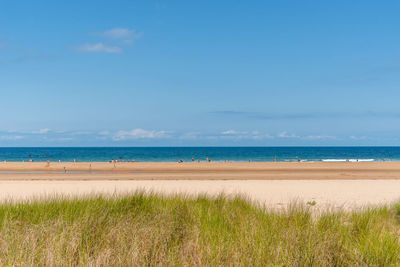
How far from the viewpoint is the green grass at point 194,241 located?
197 inches

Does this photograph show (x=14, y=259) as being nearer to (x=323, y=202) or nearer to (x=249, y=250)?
(x=249, y=250)

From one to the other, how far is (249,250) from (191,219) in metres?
2.04

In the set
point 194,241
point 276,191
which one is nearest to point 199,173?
point 276,191

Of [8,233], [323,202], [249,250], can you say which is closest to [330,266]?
[249,250]

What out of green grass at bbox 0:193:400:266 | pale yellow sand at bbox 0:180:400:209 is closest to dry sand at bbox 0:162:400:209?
pale yellow sand at bbox 0:180:400:209

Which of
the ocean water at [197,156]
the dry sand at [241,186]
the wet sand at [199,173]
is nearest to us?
the dry sand at [241,186]

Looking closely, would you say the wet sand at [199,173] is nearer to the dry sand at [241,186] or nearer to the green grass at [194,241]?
the dry sand at [241,186]

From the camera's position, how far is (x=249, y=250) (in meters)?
5.20

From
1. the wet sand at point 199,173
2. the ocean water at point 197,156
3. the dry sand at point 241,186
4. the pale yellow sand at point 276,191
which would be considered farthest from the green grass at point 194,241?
the ocean water at point 197,156

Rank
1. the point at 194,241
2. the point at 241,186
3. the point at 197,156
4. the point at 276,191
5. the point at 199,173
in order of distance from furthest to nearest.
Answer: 1. the point at 197,156
2. the point at 199,173
3. the point at 241,186
4. the point at 276,191
5. the point at 194,241

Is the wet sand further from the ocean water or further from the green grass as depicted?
the ocean water

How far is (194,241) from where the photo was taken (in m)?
5.75

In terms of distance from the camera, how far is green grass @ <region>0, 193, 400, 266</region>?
500cm

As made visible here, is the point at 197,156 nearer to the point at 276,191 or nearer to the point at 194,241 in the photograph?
the point at 276,191
